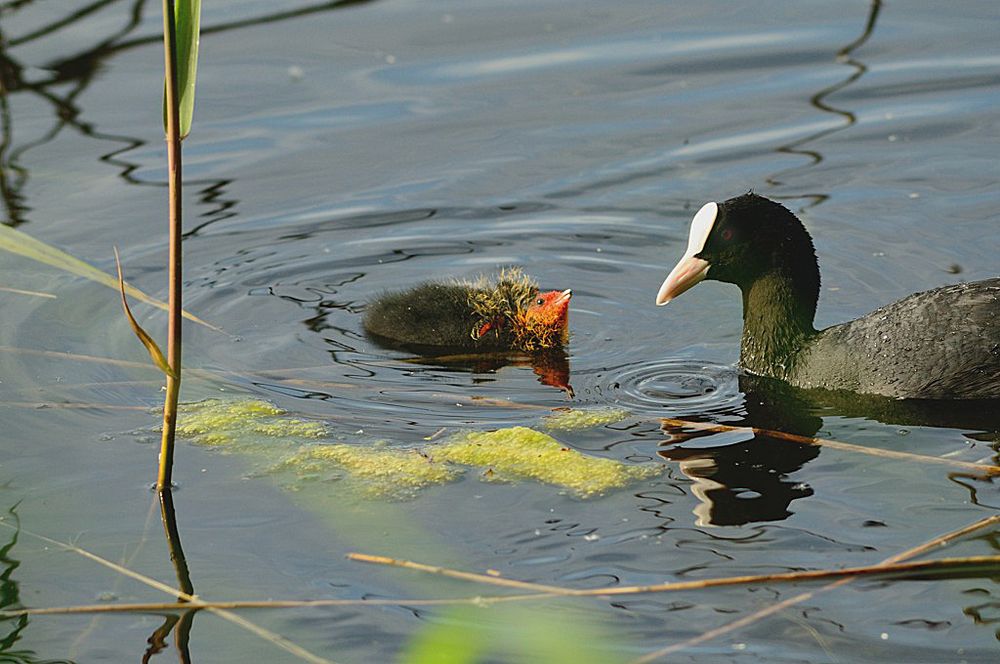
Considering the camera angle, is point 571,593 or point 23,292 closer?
point 571,593

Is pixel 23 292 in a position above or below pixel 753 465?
below

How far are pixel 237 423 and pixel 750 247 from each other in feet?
6.07

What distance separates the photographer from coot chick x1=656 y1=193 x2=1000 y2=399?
4652 mm

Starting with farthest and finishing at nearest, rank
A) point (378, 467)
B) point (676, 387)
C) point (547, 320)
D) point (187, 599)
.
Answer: point (547, 320)
point (676, 387)
point (378, 467)
point (187, 599)

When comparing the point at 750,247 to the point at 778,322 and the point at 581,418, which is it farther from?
the point at 581,418

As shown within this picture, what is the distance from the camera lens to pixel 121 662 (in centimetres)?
321

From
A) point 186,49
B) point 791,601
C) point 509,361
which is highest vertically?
point 186,49

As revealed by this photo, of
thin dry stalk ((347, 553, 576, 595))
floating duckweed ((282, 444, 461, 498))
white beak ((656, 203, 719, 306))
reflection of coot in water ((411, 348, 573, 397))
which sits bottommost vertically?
reflection of coot in water ((411, 348, 573, 397))

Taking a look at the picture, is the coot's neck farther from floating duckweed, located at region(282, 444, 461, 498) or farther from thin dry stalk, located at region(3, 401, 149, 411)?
thin dry stalk, located at region(3, 401, 149, 411)

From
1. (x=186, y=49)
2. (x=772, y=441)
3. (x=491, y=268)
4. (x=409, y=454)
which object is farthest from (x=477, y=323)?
(x=186, y=49)

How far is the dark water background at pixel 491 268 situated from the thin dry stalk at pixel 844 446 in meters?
0.07

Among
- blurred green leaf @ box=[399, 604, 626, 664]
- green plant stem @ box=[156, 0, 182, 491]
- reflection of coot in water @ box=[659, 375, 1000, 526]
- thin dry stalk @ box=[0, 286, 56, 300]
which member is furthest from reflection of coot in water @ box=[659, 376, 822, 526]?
thin dry stalk @ box=[0, 286, 56, 300]

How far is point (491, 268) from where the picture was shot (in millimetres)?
6039

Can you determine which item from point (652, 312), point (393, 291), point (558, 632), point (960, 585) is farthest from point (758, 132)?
point (558, 632)
